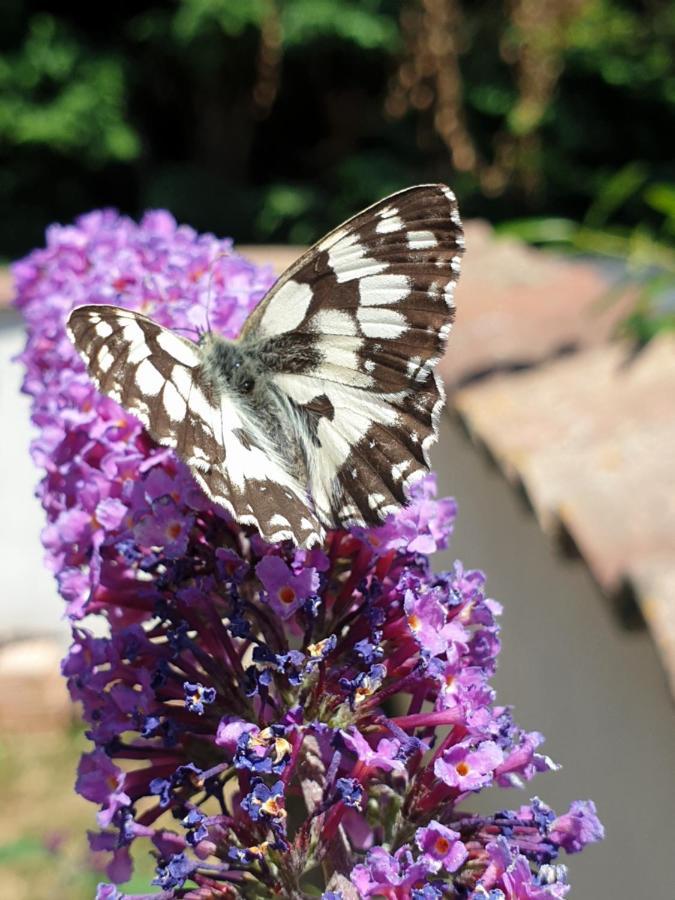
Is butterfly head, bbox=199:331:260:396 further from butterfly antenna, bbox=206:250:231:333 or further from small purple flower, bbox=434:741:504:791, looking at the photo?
small purple flower, bbox=434:741:504:791

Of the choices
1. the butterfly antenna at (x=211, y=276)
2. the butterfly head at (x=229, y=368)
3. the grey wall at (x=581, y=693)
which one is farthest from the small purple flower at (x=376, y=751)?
the grey wall at (x=581, y=693)

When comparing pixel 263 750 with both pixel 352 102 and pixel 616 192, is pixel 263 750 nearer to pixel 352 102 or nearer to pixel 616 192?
pixel 616 192

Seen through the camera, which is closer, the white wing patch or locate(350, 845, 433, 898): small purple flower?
locate(350, 845, 433, 898): small purple flower

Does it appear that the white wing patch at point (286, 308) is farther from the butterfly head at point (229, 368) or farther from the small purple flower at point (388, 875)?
the small purple flower at point (388, 875)

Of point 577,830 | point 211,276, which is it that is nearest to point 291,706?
point 577,830

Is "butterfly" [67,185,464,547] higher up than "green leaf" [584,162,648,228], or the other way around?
"green leaf" [584,162,648,228]

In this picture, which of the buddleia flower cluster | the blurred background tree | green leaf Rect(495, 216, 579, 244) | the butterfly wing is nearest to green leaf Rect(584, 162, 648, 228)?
the blurred background tree
